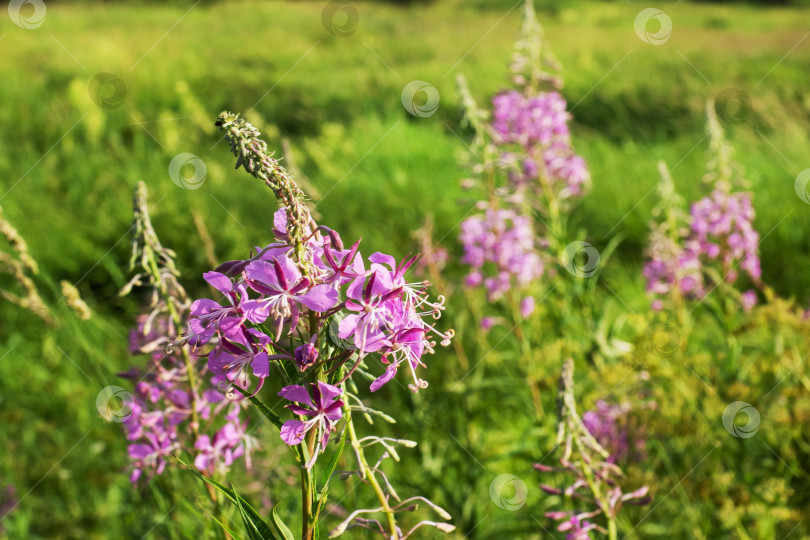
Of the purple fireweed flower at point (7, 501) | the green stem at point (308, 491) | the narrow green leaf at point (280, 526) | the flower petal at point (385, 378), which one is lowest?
the purple fireweed flower at point (7, 501)

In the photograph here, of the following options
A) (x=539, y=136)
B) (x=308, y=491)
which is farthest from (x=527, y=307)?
(x=308, y=491)

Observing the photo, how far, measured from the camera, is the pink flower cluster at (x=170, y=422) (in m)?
1.49

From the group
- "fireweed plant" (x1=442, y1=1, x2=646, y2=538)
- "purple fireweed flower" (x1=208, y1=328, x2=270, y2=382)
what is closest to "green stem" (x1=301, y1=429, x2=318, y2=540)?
"purple fireweed flower" (x1=208, y1=328, x2=270, y2=382)

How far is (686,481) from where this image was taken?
2.54 meters

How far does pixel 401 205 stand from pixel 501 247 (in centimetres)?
308

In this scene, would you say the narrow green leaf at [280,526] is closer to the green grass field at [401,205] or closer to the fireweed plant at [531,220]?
the green grass field at [401,205]

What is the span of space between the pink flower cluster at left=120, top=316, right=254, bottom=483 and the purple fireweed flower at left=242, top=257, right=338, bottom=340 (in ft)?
2.07

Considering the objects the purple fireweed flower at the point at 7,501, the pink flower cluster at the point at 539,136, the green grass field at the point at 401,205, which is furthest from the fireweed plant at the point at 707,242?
the purple fireweed flower at the point at 7,501

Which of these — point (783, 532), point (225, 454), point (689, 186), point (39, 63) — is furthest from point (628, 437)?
point (39, 63)

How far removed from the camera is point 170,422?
5.16 feet

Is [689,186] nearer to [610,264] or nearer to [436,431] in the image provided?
[610,264]

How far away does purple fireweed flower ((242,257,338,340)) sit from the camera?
0.89m

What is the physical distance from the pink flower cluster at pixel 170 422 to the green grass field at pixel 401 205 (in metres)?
0.21

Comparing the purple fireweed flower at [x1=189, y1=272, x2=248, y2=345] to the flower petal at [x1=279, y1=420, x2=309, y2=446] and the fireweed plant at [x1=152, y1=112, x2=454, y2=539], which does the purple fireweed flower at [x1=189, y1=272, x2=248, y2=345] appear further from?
the flower petal at [x1=279, y1=420, x2=309, y2=446]
